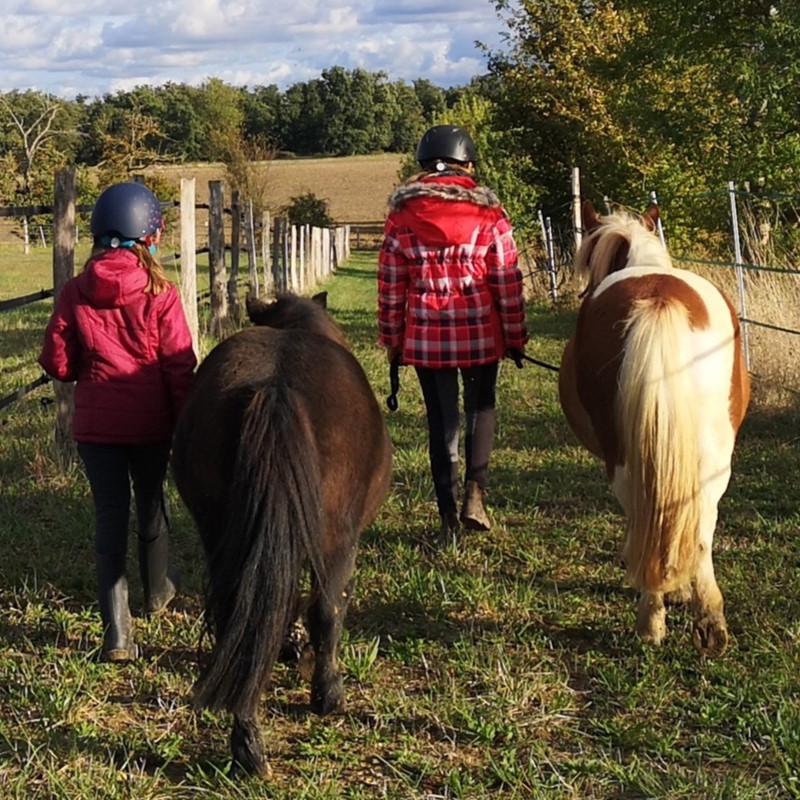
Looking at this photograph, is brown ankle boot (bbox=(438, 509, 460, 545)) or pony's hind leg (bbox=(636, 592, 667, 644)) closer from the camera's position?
pony's hind leg (bbox=(636, 592, 667, 644))

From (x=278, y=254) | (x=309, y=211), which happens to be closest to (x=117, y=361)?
(x=278, y=254)

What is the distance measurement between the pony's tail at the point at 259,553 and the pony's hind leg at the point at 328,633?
0.72 ft

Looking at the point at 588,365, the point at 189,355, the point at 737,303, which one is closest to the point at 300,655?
the point at 189,355

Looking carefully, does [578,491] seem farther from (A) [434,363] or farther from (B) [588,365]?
(B) [588,365]

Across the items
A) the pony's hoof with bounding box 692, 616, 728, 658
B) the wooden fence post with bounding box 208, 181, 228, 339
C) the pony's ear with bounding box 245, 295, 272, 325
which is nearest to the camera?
the pony's hoof with bounding box 692, 616, 728, 658

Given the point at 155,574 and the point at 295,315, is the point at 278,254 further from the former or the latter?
the point at 295,315

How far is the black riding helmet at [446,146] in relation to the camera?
4.96 m

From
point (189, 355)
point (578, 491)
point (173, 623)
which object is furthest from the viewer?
point (578, 491)

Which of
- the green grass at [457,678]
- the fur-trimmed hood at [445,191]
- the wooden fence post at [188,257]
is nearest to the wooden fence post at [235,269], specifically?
the wooden fence post at [188,257]

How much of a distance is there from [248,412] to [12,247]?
43408mm

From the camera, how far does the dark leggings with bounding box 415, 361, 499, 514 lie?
5.10 meters

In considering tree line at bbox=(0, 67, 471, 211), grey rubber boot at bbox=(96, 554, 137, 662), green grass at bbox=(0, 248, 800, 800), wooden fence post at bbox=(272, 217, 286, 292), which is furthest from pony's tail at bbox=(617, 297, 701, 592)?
tree line at bbox=(0, 67, 471, 211)

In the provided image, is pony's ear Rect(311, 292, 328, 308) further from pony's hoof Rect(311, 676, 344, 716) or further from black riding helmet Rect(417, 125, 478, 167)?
pony's hoof Rect(311, 676, 344, 716)

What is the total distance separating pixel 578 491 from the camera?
6055mm
